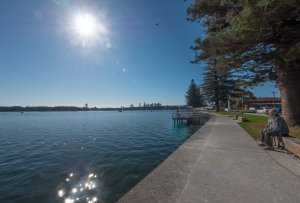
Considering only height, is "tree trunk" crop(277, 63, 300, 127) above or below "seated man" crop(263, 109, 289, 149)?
above

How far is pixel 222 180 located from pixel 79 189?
4841 millimetres

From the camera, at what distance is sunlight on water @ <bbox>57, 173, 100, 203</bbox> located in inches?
222

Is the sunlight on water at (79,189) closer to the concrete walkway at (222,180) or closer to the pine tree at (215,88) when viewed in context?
the concrete walkway at (222,180)

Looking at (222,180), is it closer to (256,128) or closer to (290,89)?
(290,89)

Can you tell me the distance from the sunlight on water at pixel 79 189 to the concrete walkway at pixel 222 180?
96.6 inches

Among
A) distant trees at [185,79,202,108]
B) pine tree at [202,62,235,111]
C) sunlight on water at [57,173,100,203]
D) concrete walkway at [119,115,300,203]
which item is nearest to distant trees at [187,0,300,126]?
concrete walkway at [119,115,300,203]

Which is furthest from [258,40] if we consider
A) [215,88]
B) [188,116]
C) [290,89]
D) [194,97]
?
[194,97]

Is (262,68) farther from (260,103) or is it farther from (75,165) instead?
(260,103)

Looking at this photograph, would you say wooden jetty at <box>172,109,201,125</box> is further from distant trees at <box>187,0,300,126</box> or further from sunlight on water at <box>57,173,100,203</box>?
sunlight on water at <box>57,173,100,203</box>

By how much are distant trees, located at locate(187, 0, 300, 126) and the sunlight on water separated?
8.10 metres

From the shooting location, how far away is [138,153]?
1123 centimetres

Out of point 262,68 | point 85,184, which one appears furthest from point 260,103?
point 85,184

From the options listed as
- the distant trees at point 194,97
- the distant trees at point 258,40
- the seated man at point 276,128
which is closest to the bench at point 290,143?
the seated man at point 276,128

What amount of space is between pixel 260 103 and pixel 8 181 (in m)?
79.1
